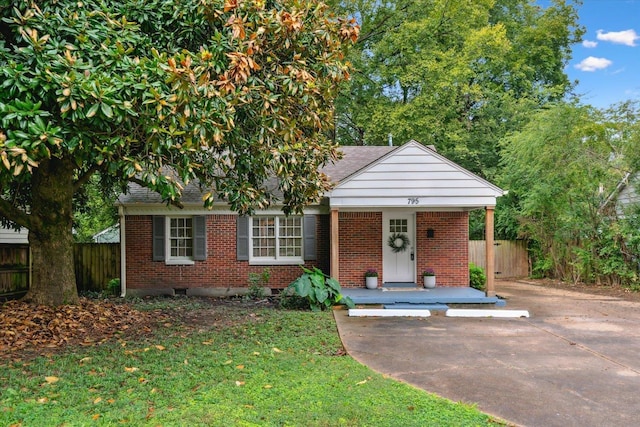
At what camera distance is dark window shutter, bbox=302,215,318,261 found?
11.9 meters

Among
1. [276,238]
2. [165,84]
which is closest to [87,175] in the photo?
[165,84]

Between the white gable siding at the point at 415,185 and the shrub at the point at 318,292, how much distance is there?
2014 millimetres

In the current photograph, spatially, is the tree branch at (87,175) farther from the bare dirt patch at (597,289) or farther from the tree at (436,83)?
the tree at (436,83)

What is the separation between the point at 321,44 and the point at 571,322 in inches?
288

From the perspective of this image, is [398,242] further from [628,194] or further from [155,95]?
[155,95]

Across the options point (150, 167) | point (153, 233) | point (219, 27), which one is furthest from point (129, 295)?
point (219, 27)

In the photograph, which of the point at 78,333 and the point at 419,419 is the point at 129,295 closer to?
the point at 78,333

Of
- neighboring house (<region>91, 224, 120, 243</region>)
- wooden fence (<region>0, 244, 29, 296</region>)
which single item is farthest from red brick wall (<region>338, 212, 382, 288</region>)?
neighboring house (<region>91, 224, 120, 243</region>)

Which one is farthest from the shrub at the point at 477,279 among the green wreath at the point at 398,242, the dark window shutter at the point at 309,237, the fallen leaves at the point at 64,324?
the fallen leaves at the point at 64,324

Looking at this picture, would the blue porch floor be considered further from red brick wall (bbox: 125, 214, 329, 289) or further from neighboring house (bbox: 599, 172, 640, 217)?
neighboring house (bbox: 599, 172, 640, 217)

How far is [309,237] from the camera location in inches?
469

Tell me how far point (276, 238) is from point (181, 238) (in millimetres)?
2636

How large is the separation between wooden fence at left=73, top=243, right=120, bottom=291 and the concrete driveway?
7.59 m

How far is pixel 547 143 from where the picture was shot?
50.1 feet
